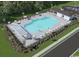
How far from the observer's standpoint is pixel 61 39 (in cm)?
2345

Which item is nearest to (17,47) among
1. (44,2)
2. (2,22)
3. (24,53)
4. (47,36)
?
(24,53)

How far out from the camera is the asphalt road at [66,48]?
69.9ft

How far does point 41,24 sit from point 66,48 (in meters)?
4.90

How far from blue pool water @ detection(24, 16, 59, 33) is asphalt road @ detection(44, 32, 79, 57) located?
302 centimetres

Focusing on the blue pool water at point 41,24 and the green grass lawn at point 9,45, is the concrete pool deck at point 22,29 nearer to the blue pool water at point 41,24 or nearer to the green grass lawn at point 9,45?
the blue pool water at point 41,24

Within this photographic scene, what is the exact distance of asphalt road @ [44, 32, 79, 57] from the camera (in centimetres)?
2132

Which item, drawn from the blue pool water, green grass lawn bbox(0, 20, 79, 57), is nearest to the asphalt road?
green grass lawn bbox(0, 20, 79, 57)

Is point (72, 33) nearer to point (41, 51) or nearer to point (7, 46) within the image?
point (41, 51)

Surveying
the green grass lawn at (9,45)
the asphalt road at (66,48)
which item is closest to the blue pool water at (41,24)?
the green grass lawn at (9,45)

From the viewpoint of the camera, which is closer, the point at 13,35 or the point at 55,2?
the point at 13,35

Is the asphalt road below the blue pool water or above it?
below

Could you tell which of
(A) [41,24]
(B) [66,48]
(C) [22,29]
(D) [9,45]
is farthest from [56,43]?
(A) [41,24]

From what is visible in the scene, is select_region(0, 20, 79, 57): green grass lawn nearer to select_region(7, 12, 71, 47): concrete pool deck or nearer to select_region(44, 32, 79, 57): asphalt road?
select_region(7, 12, 71, 47): concrete pool deck

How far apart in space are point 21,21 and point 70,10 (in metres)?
5.30
